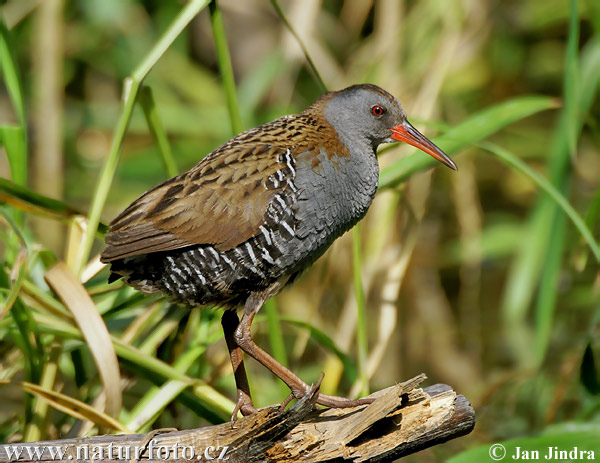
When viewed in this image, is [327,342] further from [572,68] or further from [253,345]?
[572,68]

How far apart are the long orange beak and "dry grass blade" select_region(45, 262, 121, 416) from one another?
1.16 meters

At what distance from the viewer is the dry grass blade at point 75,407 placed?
2.65m

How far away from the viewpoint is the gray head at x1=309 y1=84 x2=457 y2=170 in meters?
2.98

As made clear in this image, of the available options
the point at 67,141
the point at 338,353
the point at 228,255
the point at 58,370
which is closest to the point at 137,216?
the point at 228,255

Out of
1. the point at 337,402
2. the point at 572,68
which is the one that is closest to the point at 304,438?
the point at 337,402

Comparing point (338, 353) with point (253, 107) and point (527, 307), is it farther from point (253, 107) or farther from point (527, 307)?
point (253, 107)

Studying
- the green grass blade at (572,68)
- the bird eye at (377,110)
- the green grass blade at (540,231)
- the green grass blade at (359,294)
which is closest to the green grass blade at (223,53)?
the bird eye at (377,110)

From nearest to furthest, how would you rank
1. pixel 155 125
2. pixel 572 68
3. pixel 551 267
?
pixel 155 125 < pixel 572 68 < pixel 551 267

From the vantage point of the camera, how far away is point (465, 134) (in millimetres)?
3137

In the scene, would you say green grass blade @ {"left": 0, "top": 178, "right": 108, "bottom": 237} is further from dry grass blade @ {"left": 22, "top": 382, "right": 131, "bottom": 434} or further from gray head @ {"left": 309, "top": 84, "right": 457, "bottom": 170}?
gray head @ {"left": 309, "top": 84, "right": 457, "bottom": 170}

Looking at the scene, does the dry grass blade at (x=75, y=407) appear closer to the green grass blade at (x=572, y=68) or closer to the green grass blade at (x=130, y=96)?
the green grass blade at (x=130, y=96)

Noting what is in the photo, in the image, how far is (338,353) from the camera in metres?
3.19

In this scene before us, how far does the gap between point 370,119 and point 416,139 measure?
17 cm

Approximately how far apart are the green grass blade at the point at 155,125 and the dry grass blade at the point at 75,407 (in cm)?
86
